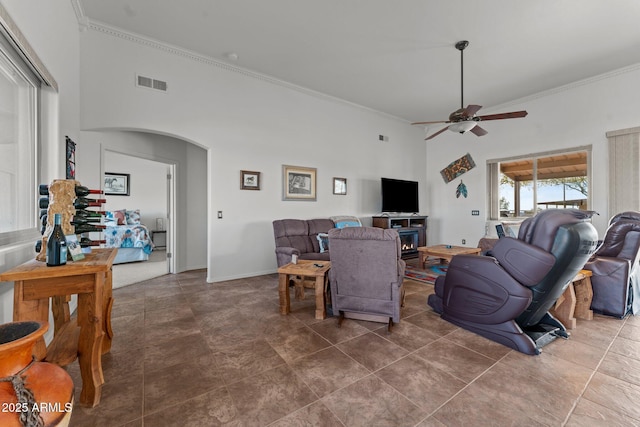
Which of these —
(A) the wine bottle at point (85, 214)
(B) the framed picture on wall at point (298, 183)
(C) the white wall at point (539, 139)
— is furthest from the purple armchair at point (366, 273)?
(C) the white wall at point (539, 139)

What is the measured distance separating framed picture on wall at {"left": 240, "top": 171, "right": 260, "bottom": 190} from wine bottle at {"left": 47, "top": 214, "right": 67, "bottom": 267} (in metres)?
3.03

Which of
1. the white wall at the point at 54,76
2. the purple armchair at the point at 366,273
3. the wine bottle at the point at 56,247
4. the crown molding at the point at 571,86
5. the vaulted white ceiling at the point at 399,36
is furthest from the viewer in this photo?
the crown molding at the point at 571,86

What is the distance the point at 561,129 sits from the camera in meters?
5.10

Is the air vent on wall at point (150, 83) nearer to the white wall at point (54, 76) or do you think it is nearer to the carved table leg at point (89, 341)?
the white wall at point (54, 76)

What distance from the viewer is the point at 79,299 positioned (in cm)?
158

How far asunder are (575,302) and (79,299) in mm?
4075

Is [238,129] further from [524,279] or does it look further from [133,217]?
[133,217]

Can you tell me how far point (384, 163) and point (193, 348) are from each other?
554 cm

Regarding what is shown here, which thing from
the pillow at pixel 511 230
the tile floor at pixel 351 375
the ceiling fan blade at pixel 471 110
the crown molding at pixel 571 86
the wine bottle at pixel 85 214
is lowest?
the tile floor at pixel 351 375

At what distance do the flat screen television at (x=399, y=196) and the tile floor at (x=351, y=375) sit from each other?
143 inches

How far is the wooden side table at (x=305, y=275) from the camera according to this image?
283cm

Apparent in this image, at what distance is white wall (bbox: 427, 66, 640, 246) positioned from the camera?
451 cm

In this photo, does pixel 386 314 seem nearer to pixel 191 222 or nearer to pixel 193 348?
pixel 193 348

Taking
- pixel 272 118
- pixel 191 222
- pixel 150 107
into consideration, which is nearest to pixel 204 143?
pixel 150 107
